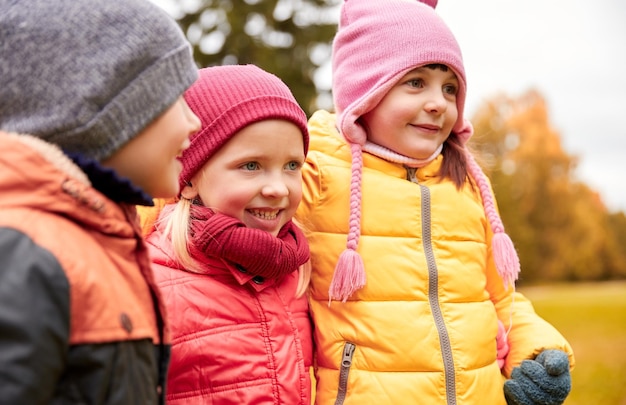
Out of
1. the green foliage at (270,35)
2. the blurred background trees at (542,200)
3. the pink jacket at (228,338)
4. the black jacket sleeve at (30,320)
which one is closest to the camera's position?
the black jacket sleeve at (30,320)

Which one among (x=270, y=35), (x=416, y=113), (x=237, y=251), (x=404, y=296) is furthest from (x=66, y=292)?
(x=270, y=35)

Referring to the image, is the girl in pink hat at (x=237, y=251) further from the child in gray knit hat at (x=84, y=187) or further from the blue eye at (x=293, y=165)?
the child in gray knit hat at (x=84, y=187)

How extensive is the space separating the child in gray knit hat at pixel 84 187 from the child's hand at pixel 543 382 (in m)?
1.53

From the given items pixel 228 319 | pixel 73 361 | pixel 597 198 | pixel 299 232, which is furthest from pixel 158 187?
pixel 597 198

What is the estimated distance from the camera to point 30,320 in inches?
51.3

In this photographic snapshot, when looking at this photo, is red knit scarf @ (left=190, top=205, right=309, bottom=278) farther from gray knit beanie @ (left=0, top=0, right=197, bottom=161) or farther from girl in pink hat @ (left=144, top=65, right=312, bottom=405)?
gray knit beanie @ (left=0, top=0, right=197, bottom=161)

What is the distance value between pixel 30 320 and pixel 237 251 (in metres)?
1.01

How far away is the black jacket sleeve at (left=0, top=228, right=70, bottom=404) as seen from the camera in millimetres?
1271

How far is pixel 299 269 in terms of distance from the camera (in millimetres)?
2605

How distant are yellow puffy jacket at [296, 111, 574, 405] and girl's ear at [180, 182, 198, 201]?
0.42 m

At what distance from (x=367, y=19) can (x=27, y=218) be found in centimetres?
176

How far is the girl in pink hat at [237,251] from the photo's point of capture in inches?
87.4

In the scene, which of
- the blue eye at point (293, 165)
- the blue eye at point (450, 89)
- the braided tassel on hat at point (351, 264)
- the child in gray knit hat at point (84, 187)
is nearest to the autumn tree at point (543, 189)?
the blue eye at point (450, 89)

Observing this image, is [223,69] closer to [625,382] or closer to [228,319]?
[228,319]
